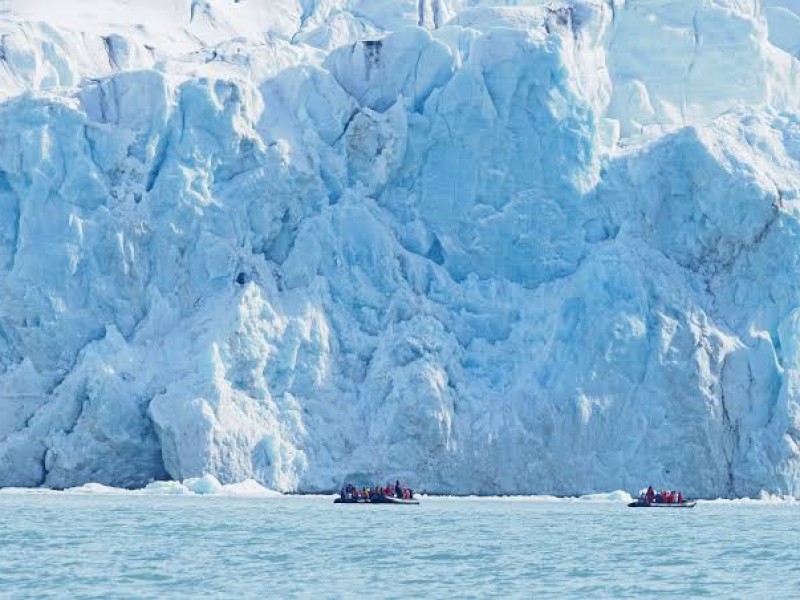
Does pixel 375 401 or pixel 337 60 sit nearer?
pixel 375 401

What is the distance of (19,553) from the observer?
98.1 feet

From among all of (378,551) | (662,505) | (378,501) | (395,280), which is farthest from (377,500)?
(378,551)

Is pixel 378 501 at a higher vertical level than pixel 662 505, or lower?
higher

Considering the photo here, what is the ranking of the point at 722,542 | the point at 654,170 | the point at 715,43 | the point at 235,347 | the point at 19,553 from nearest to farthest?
the point at 19,553
the point at 722,542
the point at 235,347
the point at 654,170
the point at 715,43

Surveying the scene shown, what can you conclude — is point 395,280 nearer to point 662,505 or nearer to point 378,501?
point 378,501

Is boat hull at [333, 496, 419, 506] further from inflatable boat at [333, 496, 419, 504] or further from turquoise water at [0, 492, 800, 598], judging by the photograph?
turquoise water at [0, 492, 800, 598]

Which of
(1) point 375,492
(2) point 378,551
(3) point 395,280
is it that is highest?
(3) point 395,280

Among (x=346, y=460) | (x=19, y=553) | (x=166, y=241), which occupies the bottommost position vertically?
(x=19, y=553)

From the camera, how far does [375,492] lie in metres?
47.5

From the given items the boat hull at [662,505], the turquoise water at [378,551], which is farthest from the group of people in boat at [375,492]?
the boat hull at [662,505]

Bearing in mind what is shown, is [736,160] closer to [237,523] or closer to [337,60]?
[337,60]

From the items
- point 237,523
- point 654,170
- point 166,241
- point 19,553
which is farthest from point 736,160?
point 19,553

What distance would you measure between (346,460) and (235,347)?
13.7 feet

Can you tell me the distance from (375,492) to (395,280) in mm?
6326
